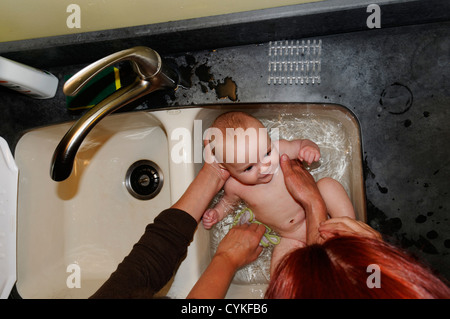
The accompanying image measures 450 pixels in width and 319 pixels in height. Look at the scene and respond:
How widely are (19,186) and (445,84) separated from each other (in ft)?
3.89

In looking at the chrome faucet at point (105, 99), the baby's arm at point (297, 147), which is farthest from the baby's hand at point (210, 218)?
the chrome faucet at point (105, 99)

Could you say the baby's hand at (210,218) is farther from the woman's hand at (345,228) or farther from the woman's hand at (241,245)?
the woman's hand at (345,228)

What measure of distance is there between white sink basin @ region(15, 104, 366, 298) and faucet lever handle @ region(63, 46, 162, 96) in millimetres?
182

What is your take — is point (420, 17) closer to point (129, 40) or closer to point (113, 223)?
point (129, 40)

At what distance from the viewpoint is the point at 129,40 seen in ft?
2.76

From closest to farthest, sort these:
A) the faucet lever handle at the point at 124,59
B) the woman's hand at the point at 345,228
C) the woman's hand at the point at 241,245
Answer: the faucet lever handle at the point at 124,59, the woman's hand at the point at 345,228, the woman's hand at the point at 241,245

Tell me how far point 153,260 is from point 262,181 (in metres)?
0.41

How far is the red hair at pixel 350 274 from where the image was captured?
1.62 ft

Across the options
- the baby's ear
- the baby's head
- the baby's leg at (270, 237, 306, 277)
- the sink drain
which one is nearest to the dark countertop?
the baby's head

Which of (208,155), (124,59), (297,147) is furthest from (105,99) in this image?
(297,147)

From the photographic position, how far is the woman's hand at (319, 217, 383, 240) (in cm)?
74

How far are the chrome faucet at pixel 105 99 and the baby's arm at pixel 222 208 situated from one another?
43 cm

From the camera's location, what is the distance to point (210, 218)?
1006 millimetres
